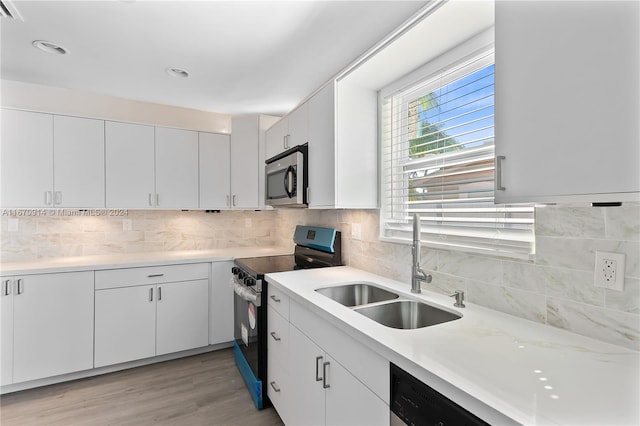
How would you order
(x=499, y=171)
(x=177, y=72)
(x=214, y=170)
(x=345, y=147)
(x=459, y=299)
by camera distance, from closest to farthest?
(x=499, y=171) < (x=459, y=299) < (x=345, y=147) < (x=177, y=72) < (x=214, y=170)

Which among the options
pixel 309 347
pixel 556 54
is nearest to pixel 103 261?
pixel 309 347

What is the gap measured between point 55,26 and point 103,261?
1787mm

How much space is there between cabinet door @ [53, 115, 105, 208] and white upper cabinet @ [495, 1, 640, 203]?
123 inches

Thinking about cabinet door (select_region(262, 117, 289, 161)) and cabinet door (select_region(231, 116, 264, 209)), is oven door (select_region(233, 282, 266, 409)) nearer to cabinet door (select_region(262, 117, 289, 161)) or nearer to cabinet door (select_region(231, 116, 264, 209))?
cabinet door (select_region(231, 116, 264, 209))

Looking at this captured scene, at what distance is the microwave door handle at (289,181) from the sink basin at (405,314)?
1.22 meters

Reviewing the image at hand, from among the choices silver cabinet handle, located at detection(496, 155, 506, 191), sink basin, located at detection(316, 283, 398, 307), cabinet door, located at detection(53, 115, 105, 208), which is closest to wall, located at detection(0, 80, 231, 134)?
cabinet door, located at detection(53, 115, 105, 208)

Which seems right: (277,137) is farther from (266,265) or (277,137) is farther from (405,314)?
(405,314)

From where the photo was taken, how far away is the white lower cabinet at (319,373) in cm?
108

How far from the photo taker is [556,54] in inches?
32.7

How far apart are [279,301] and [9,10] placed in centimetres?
211

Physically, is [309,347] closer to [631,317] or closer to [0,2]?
[631,317]

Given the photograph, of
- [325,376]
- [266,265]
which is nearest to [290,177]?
[266,265]

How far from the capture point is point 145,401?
7.30ft

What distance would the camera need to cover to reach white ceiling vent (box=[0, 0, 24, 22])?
1521 millimetres
